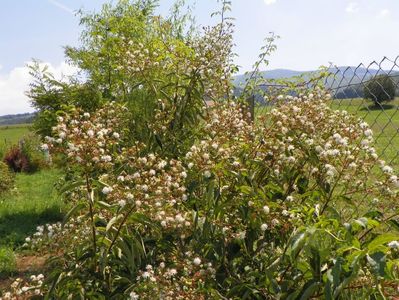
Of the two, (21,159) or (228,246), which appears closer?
(228,246)

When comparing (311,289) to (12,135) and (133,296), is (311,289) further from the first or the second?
(12,135)

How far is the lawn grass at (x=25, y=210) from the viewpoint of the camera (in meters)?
7.03

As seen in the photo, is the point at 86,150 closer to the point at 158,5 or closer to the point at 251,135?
the point at 251,135

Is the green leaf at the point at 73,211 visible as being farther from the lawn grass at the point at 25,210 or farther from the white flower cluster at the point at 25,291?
the lawn grass at the point at 25,210

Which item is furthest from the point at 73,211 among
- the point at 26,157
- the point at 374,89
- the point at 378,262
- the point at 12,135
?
the point at 12,135

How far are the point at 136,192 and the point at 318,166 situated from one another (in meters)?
0.95

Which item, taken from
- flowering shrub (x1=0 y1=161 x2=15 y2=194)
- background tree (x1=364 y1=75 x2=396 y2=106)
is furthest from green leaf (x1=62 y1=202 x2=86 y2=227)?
flowering shrub (x1=0 y1=161 x2=15 y2=194)

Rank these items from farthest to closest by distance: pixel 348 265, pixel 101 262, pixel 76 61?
pixel 76 61, pixel 101 262, pixel 348 265

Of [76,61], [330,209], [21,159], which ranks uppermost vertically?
[76,61]

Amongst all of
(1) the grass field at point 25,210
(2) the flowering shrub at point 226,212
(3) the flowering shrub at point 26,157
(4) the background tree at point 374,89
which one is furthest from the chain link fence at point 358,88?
(3) the flowering shrub at point 26,157

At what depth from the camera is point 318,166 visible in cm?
243

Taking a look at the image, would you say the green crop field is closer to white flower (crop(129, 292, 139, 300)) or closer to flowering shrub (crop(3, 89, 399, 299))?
flowering shrub (crop(3, 89, 399, 299))

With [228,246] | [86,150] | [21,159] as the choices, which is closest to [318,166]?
[228,246]

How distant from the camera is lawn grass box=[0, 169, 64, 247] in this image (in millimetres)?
7027
